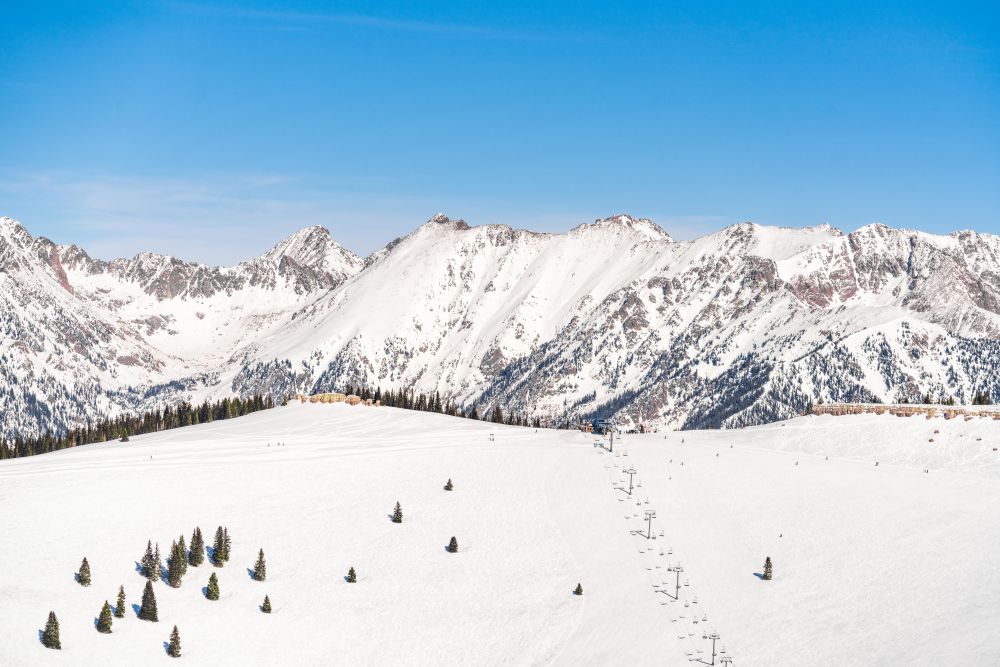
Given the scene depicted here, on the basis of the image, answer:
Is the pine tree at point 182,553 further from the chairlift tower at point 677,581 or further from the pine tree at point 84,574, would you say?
the chairlift tower at point 677,581

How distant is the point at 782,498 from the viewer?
12231 cm

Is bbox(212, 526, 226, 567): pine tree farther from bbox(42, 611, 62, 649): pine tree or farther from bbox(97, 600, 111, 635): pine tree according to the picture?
bbox(42, 611, 62, 649): pine tree

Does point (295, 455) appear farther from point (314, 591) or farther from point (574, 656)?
point (574, 656)

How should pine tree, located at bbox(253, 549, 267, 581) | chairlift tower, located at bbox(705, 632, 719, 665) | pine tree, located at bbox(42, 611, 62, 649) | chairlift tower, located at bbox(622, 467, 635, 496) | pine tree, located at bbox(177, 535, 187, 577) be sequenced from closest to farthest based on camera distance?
chairlift tower, located at bbox(705, 632, 719, 665), pine tree, located at bbox(42, 611, 62, 649), pine tree, located at bbox(177, 535, 187, 577), pine tree, located at bbox(253, 549, 267, 581), chairlift tower, located at bbox(622, 467, 635, 496)

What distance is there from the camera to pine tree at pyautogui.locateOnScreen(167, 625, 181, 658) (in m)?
91.5

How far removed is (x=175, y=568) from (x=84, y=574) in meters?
7.86

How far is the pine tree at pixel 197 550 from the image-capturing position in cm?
10762

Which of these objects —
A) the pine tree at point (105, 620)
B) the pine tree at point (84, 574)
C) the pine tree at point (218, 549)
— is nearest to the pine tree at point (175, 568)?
the pine tree at point (218, 549)

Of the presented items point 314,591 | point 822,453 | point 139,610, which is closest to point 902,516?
point 822,453

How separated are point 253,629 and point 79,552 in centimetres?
2161

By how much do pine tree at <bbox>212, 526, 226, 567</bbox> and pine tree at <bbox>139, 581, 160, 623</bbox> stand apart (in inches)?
432

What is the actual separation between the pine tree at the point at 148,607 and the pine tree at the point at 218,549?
36.0 feet

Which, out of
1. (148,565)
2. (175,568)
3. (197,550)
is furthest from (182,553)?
(148,565)

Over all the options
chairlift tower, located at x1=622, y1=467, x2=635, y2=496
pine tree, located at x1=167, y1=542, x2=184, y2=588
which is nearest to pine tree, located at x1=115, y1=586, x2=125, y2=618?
pine tree, located at x1=167, y1=542, x2=184, y2=588
